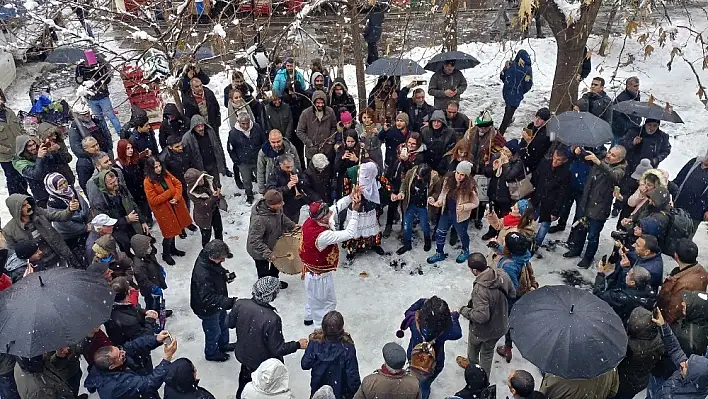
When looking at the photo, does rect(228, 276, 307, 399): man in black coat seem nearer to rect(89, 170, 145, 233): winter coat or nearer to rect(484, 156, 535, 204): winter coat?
rect(89, 170, 145, 233): winter coat

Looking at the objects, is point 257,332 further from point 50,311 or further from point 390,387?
point 50,311

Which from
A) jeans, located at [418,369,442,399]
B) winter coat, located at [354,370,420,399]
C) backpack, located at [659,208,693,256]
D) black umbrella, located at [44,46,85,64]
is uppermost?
black umbrella, located at [44,46,85,64]

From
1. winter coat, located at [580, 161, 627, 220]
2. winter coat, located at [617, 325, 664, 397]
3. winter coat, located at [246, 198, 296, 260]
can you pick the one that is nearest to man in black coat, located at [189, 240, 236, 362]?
winter coat, located at [246, 198, 296, 260]

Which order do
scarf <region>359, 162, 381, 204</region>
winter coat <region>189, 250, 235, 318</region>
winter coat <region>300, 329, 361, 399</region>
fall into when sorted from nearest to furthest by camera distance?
1. winter coat <region>300, 329, 361, 399</region>
2. winter coat <region>189, 250, 235, 318</region>
3. scarf <region>359, 162, 381, 204</region>

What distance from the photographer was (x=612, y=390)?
459cm

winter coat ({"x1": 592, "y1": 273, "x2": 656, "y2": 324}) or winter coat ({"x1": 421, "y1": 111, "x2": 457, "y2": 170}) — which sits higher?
winter coat ({"x1": 421, "y1": 111, "x2": 457, "y2": 170})

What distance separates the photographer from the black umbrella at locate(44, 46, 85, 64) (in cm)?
989

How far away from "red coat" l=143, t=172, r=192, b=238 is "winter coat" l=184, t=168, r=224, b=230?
0.28 m

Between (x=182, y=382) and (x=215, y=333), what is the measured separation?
172cm

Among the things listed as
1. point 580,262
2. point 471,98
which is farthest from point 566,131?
point 471,98

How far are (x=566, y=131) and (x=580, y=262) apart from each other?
192 centimetres

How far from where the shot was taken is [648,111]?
7.27 m

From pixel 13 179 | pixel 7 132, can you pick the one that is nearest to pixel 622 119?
pixel 7 132

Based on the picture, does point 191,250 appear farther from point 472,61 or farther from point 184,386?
point 472,61
